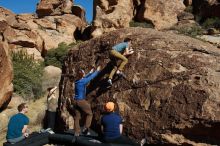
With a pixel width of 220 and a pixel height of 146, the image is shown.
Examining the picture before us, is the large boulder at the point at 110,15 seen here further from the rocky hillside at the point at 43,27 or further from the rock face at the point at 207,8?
the rock face at the point at 207,8

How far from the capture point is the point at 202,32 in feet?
102

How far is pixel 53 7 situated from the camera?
4253 cm

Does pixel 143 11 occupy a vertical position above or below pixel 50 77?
above

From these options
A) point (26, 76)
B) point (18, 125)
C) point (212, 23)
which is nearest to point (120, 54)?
point (18, 125)

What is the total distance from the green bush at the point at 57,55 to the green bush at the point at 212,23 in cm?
1125

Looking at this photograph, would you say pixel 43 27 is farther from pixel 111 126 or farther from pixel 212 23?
pixel 111 126

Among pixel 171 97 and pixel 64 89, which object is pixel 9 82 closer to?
pixel 64 89

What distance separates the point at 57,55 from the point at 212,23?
1274cm

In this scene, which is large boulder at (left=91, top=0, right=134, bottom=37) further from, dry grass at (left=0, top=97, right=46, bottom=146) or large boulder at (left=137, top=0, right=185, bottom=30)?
dry grass at (left=0, top=97, right=46, bottom=146)

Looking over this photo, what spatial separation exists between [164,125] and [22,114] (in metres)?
3.21

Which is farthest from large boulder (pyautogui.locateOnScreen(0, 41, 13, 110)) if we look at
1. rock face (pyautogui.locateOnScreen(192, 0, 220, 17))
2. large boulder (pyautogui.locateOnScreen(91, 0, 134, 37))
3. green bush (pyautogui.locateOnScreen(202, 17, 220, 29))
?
rock face (pyautogui.locateOnScreen(192, 0, 220, 17))

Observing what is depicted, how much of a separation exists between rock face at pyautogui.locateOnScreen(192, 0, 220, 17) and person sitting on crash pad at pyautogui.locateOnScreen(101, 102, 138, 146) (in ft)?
88.5

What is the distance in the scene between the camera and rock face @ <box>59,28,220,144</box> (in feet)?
29.8

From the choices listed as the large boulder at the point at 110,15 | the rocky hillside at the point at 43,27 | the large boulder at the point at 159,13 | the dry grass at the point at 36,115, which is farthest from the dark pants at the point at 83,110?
the large boulder at the point at 159,13
